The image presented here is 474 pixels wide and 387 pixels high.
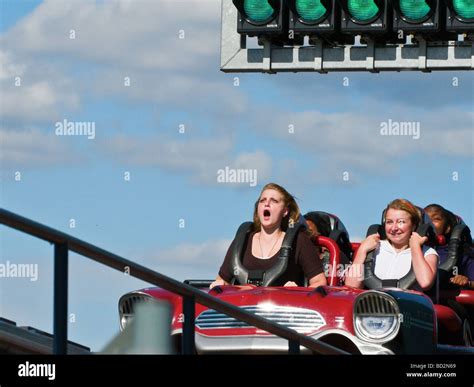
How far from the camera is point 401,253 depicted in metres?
8.21

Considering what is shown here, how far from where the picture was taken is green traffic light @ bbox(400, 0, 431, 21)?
802 centimetres

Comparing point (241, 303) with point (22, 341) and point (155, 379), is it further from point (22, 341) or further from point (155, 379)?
point (155, 379)

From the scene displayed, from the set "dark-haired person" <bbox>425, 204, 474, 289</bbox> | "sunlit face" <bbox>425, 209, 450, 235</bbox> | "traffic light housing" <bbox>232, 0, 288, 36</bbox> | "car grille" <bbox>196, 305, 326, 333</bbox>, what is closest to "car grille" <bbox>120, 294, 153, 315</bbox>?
"car grille" <bbox>196, 305, 326, 333</bbox>

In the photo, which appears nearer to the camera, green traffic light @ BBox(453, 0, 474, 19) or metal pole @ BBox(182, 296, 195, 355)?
metal pole @ BBox(182, 296, 195, 355)

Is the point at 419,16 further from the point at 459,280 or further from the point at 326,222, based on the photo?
the point at 459,280

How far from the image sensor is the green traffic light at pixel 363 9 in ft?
26.5

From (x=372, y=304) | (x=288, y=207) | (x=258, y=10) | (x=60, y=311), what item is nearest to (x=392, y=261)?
(x=288, y=207)

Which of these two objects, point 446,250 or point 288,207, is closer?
point 288,207

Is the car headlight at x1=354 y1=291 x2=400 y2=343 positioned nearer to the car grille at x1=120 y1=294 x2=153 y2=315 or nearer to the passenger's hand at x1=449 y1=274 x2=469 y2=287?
the car grille at x1=120 y1=294 x2=153 y2=315

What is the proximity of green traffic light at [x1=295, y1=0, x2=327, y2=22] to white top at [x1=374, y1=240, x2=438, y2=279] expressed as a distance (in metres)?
1.38

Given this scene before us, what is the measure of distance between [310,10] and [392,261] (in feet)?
5.04

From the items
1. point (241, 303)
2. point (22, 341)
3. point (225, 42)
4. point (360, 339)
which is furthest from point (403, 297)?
point (225, 42)

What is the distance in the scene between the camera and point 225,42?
9102mm

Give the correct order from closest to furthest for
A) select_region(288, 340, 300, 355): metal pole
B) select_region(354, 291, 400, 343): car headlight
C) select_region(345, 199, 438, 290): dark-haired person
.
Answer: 1. select_region(288, 340, 300, 355): metal pole
2. select_region(354, 291, 400, 343): car headlight
3. select_region(345, 199, 438, 290): dark-haired person
